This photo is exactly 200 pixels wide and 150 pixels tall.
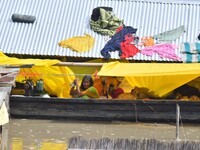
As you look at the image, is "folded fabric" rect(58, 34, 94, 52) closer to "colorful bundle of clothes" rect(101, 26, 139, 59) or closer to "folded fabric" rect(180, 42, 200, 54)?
"colorful bundle of clothes" rect(101, 26, 139, 59)

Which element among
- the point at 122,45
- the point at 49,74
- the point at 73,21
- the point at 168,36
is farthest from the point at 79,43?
the point at 168,36

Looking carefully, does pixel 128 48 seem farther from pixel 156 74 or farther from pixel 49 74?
pixel 156 74

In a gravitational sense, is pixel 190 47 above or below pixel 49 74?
above

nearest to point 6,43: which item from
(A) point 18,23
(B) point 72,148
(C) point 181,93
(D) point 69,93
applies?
(A) point 18,23

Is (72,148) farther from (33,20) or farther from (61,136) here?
(33,20)

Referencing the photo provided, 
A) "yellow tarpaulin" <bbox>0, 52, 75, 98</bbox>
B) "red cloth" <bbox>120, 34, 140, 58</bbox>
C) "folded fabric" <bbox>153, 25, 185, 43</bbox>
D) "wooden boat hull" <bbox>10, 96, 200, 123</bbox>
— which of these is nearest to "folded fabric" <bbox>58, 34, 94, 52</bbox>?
"red cloth" <bbox>120, 34, 140, 58</bbox>

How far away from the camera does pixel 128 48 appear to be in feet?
55.5

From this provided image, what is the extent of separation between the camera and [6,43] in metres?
17.4

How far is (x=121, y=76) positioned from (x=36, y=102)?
2102mm

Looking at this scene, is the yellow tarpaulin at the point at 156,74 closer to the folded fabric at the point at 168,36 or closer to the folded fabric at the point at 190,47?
the folded fabric at the point at 190,47

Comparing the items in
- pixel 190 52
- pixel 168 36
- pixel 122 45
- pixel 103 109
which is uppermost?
pixel 168 36

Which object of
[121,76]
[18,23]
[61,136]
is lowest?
[61,136]

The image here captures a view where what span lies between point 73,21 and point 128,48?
2181 millimetres

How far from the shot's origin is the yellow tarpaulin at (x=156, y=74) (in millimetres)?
14086
